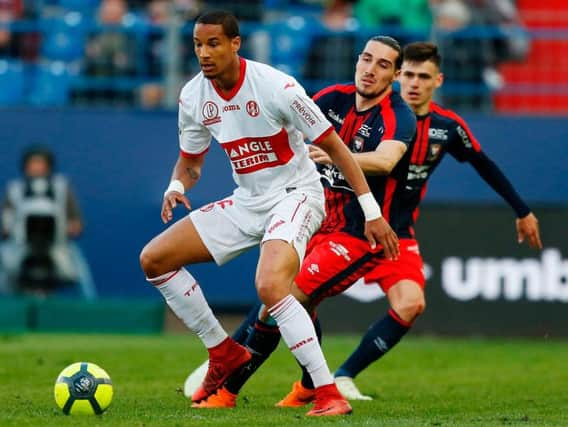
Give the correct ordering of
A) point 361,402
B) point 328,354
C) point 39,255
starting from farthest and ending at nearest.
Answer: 1. point 39,255
2. point 328,354
3. point 361,402

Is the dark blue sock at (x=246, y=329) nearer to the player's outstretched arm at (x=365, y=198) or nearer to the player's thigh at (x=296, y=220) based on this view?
the player's thigh at (x=296, y=220)

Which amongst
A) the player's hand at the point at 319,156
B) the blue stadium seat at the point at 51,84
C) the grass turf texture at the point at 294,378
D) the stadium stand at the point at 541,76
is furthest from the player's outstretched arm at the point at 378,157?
the blue stadium seat at the point at 51,84

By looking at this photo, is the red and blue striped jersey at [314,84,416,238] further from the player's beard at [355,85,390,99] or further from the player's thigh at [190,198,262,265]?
the player's thigh at [190,198,262,265]

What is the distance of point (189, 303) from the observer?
8.52m

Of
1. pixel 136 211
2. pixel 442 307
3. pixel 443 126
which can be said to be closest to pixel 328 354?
pixel 442 307

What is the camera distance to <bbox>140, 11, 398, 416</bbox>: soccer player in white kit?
793 cm

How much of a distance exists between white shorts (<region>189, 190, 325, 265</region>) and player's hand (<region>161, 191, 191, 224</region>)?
0.44 feet

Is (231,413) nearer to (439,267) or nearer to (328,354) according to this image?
(328,354)

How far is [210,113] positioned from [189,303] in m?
1.19

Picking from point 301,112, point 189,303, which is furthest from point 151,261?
point 301,112

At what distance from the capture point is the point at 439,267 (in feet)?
50.4

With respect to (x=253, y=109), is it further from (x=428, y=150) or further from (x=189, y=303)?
(x=428, y=150)

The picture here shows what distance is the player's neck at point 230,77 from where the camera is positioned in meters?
8.16

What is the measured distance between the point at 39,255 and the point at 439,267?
16.4ft
